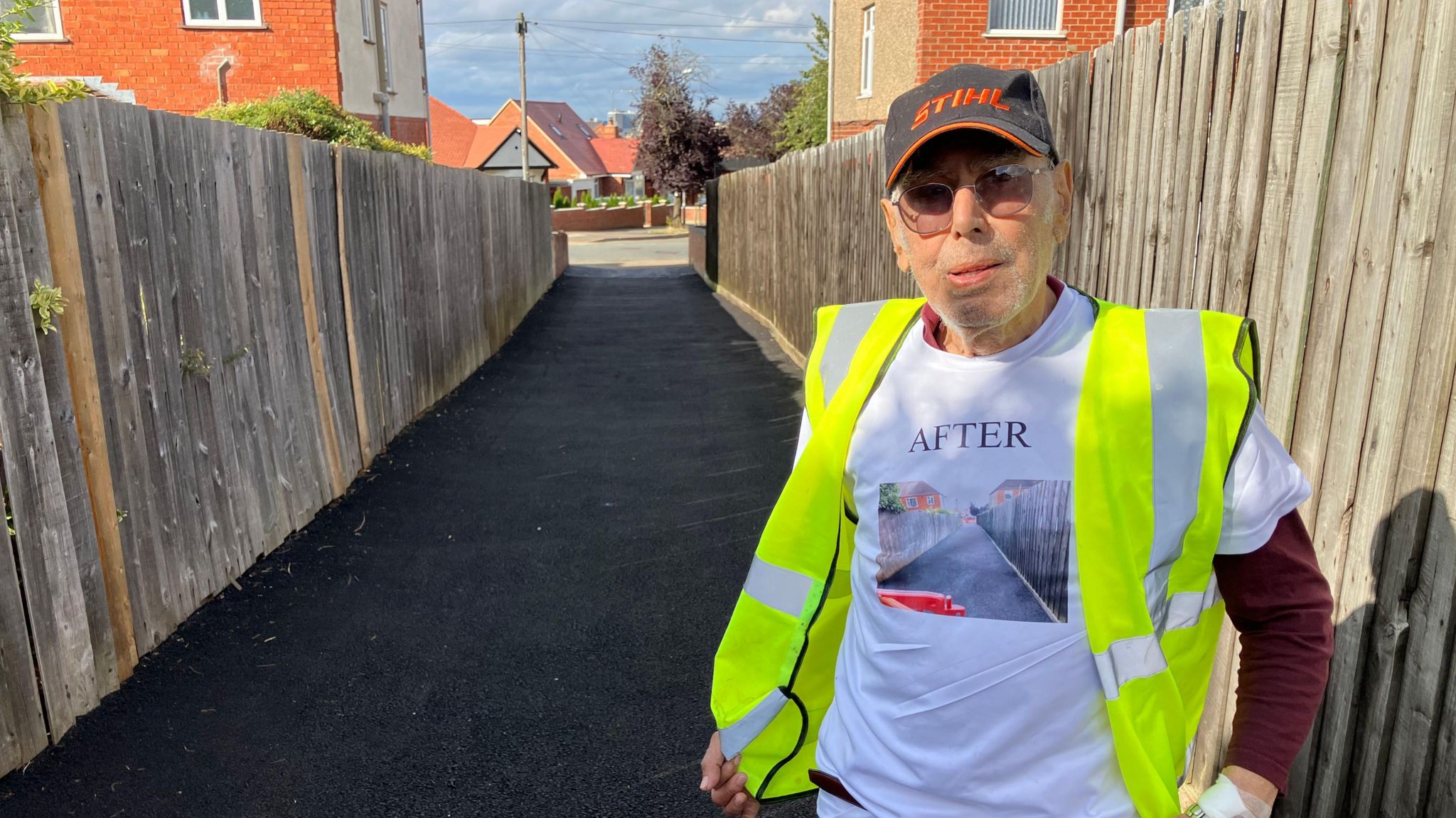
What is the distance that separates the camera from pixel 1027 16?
16141mm

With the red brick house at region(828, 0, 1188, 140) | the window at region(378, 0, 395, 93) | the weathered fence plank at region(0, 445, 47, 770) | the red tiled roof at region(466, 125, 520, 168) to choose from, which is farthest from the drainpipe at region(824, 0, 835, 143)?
the red tiled roof at region(466, 125, 520, 168)

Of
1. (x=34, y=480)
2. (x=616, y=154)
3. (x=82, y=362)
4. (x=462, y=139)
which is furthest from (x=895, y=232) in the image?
(x=616, y=154)

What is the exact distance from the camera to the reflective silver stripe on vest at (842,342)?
1842 millimetres

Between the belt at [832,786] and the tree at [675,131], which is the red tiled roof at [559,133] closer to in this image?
the tree at [675,131]

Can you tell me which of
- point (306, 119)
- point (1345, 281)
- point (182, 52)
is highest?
point (182, 52)

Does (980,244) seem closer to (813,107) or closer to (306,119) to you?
(306,119)

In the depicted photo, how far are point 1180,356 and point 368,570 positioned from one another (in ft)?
14.8

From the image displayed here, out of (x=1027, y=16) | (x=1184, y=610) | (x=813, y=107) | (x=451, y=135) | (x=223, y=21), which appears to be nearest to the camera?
(x=1184, y=610)

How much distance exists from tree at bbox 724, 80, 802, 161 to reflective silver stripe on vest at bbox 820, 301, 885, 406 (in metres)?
47.4

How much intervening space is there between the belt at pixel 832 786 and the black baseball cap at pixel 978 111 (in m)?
1.03

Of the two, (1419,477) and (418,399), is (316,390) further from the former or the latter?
(1419,477)

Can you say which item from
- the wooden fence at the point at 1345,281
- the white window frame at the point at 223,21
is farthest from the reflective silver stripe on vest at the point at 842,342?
the white window frame at the point at 223,21

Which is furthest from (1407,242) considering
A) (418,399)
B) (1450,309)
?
(418,399)

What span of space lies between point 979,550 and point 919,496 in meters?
0.13
